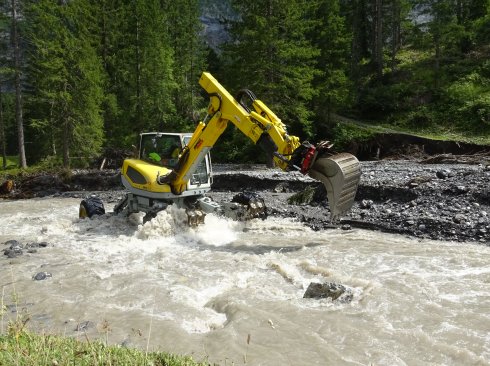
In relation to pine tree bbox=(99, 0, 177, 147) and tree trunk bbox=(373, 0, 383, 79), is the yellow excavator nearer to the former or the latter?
pine tree bbox=(99, 0, 177, 147)

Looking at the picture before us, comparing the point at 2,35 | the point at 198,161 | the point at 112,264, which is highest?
the point at 2,35

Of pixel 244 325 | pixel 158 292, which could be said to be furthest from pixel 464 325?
pixel 158 292

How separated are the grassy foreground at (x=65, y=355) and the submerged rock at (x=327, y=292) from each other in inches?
127

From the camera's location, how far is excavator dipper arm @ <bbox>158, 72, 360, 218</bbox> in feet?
26.8

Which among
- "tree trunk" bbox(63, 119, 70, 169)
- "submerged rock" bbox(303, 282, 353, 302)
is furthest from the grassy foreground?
"tree trunk" bbox(63, 119, 70, 169)

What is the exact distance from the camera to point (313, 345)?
516cm

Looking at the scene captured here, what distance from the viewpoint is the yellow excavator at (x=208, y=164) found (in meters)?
8.29

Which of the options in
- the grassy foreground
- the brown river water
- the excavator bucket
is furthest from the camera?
the excavator bucket

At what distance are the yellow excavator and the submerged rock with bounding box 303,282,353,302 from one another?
1839mm

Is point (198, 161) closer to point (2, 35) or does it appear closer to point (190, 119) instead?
point (190, 119)

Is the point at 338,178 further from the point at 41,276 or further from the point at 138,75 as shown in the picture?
the point at 138,75

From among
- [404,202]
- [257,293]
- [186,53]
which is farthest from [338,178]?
[186,53]

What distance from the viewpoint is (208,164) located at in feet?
36.6

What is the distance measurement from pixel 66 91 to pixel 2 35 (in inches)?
409
